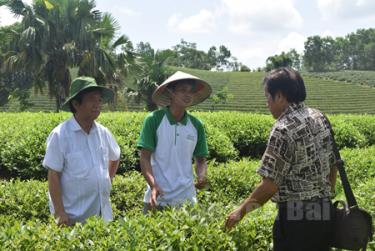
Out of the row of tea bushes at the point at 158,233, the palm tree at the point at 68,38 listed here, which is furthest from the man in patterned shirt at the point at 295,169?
the palm tree at the point at 68,38

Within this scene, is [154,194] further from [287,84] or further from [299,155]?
[287,84]

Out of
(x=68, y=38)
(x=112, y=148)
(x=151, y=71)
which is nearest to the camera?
(x=112, y=148)

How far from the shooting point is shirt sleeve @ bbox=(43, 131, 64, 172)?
293 cm

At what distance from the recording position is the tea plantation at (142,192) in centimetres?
266

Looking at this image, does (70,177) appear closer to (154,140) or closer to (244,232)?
(154,140)

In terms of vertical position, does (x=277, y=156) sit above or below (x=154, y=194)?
above

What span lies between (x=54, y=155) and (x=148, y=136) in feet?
2.21

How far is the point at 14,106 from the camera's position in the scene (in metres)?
39.3

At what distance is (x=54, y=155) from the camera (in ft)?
9.63

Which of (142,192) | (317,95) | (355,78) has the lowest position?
(142,192)

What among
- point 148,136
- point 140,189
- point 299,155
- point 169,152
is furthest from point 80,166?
point 140,189

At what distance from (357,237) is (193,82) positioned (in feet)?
5.08

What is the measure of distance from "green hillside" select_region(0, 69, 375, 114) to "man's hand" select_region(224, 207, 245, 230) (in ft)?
112

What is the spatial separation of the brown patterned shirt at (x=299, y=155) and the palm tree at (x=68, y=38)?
15775 millimetres
